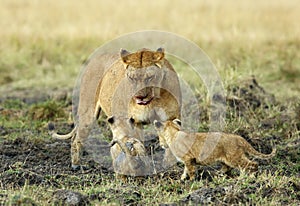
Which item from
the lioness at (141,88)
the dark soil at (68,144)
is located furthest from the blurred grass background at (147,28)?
the lioness at (141,88)

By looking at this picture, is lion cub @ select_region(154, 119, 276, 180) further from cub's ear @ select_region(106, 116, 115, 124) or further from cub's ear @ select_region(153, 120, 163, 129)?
cub's ear @ select_region(106, 116, 115, 124)

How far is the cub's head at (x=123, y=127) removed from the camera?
256 inches

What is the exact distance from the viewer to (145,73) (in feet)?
20.9

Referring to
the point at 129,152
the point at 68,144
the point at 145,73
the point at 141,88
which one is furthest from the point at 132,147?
the point at 68,144

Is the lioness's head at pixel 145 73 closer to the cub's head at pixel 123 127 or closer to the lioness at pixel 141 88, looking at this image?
the lioness at pixel 141 88

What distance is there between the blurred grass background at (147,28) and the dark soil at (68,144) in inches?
24.4

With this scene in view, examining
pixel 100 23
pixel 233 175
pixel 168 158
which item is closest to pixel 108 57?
pixel 168 158

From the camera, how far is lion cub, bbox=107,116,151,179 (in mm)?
6262

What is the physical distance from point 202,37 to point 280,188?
850cm

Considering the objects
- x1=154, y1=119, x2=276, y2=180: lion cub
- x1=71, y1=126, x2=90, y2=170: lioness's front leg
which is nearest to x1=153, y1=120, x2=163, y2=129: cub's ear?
x1=154, y1=119, x2=276, y2=180: lion cub

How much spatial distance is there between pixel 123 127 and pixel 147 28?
28.8 feet

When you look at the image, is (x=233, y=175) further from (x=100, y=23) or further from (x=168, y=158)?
(x=100, y=23)

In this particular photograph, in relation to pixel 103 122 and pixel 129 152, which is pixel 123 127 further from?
pixel 103 122

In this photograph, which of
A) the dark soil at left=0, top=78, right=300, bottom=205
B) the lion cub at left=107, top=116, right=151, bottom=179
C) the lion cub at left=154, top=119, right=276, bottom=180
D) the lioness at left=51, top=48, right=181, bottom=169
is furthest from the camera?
the lioness at left=51, top=48, right=181, bottom=169
